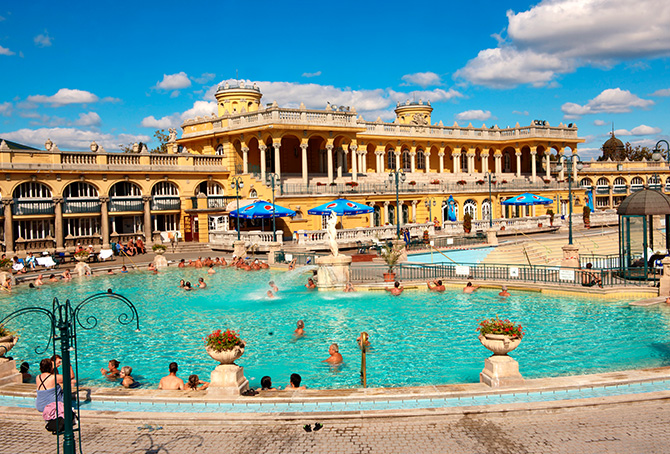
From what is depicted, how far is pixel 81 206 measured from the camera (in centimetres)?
3875

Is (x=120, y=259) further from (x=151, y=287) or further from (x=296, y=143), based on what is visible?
(x=296, y=143)

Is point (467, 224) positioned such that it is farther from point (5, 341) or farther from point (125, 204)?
point (5, 341)

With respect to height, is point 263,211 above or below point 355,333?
above

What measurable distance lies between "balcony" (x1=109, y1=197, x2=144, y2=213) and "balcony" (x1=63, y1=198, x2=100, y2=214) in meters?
0.98

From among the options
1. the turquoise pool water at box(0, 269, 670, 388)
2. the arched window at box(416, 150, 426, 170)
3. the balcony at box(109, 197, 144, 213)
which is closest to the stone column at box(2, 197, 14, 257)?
A: the balcony at box(109, 197, 144, 213)

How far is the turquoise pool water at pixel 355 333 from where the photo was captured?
48.6 feet

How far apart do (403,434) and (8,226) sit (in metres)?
33.6

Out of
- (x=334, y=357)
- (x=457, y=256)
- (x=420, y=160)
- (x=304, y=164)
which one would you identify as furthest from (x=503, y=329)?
(x=420, y=160)

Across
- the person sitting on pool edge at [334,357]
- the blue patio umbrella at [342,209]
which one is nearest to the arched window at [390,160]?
the blue patio umbrella at [342,209]

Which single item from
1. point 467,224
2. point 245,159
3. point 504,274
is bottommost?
point 504,274

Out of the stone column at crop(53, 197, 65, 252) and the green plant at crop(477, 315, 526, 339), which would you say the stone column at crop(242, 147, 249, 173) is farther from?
the green plant at crop(477, 315, 526, 339)

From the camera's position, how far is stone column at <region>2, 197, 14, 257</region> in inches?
1394

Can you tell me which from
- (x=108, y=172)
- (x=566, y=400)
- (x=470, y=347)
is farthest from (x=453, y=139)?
(x=566, y=400)

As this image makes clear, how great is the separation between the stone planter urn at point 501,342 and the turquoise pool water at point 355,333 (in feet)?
7.97
